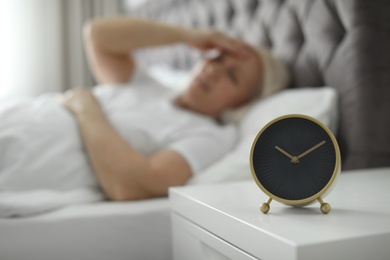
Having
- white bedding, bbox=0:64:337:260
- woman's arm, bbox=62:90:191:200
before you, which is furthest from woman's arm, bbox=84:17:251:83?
white bedding, bbox=0:64:337:260

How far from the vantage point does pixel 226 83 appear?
1453 millimetres

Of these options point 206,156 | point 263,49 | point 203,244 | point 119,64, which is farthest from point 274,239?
point 119,64

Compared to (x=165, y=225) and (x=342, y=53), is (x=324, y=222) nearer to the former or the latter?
(x=165, y=225)

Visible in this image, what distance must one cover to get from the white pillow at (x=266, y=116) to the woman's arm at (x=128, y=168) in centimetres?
7

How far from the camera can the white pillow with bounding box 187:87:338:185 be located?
3.59 ft

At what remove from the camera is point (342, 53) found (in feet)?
3.84

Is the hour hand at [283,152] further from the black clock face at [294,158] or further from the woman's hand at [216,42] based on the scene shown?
the woman's hand at [216,42]

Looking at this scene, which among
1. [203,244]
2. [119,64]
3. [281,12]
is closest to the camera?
[203,244]

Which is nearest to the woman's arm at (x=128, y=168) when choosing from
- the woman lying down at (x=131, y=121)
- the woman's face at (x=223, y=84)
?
the woman lying down at (x=131, y=121)

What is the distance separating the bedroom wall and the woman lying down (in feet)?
5.10

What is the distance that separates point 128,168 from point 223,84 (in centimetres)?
54

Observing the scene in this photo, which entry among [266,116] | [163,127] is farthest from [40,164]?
[266,116]

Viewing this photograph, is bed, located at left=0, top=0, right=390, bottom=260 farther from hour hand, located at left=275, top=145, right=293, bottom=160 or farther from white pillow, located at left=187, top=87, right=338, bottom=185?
hour hand, located at left=275, top=145, right=293, bottom=160

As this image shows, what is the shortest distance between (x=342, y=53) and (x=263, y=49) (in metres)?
0.36
